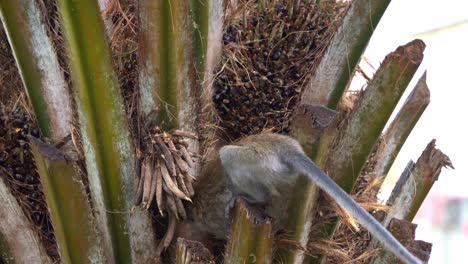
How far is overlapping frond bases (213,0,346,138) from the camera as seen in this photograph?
1.83 metres

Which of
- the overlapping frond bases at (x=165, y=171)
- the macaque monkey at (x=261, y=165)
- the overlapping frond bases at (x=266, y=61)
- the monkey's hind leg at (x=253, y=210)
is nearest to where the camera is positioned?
the monkey's hind leg at (x=253, y=210)

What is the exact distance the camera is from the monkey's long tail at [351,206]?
147 centimetres

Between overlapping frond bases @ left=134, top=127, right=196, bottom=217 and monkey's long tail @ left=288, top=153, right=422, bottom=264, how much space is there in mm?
310

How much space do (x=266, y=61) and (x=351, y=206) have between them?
57 cm

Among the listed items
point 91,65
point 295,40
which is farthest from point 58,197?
point 295,40

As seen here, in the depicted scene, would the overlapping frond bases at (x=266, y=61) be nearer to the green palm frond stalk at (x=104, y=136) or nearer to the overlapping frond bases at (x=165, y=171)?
the overlapping frond bases at (x=165, y=171)

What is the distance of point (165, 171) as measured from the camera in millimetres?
1572

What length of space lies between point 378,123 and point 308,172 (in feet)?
1.07

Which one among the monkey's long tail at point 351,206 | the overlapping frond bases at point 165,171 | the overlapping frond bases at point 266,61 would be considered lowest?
the overlapping frond bases at point 165,171

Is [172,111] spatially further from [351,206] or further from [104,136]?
[351,206]

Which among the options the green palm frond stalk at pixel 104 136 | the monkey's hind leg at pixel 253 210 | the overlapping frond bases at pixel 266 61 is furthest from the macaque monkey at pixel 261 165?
the green palm frond stalk at pixel 104 136

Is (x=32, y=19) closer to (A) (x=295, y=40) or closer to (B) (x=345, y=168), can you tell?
(A) (x=295, y=40)

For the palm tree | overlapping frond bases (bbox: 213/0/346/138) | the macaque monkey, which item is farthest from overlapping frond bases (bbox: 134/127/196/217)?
overlapping frond bases (bbox: 213/0/346/138)

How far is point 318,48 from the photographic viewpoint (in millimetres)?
1896
